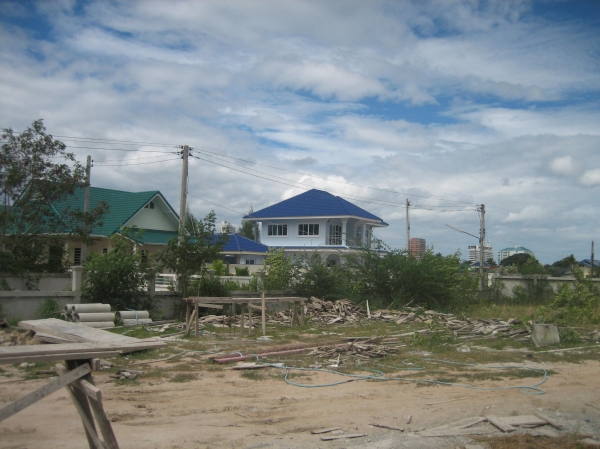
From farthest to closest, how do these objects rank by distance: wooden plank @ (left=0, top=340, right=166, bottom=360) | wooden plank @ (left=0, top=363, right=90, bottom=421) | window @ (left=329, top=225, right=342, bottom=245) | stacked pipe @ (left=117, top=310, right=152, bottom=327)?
window @ (left=329, top=225, right=342, bottom=245) < stacked pipe @ (left=117, top=310, right=152, bottom=327) < wooden plank @ (left=0, top=340, right=166, bottom=360) < wooden plank @ (left=0, top=363, right=90, bottom=421)

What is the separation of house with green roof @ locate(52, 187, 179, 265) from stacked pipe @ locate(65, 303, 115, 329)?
15.8 metres

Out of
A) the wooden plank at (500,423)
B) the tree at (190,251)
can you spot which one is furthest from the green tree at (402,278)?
the wooden plank at (500,423)

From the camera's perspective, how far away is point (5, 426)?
6914 millimetres

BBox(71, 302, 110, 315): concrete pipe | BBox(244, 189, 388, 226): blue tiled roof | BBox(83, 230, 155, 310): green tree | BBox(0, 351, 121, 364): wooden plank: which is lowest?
BBox(71, 302, 110, 315): concrete pipe

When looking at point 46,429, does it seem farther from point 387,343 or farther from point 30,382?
point 387,343

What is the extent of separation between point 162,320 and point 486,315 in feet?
A: 44.6

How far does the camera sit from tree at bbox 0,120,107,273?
1977 centimetres

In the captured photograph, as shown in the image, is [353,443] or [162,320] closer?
[353,443]

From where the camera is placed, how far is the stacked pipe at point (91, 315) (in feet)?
54.6

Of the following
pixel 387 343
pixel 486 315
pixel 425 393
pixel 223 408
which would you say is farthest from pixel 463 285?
pixel 223 408

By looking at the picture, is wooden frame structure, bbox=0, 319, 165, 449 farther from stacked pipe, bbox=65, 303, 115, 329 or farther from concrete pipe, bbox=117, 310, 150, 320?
concrete pipe, bbox=117, 310, 150, 320

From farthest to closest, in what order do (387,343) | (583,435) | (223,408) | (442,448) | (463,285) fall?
(463,285) < (387,343) < (223,408) < (583,435) < (442,448)

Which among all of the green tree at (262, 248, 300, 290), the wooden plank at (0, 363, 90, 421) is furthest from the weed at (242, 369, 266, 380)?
the green tree at (262, 248, 300, 290)

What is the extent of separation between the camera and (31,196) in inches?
810
